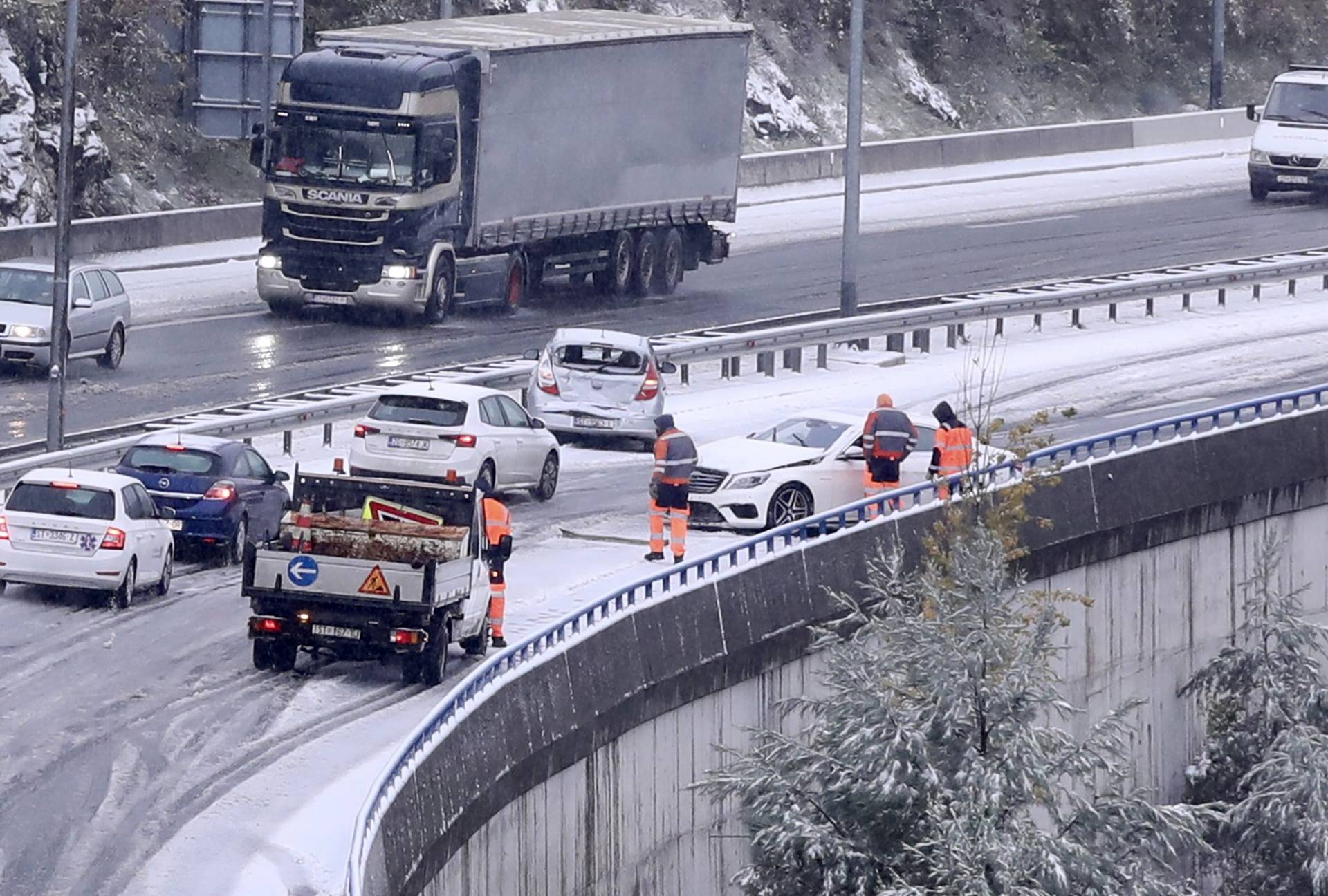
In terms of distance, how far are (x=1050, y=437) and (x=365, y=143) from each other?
10839mm

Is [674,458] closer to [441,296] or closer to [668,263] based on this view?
[441,296]

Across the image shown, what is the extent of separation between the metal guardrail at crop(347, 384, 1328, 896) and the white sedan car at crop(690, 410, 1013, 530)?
90cm

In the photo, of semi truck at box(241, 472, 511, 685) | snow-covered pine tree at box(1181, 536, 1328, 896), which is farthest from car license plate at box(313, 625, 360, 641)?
snow-covered pine tree at box(1181, 536, 1328, 896)

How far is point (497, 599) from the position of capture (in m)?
21.2

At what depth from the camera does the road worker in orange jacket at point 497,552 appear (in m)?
20.8

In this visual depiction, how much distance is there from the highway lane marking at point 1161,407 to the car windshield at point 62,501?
1552 cm

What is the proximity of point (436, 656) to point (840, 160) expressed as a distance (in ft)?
113

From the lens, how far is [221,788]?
17562 millimetres

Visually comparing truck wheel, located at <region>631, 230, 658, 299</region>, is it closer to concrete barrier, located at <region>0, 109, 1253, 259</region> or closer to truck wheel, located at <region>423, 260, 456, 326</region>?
truck wheel, located at <region>423, 260, 456, 326</region>

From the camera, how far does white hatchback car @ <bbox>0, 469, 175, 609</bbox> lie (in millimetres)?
21812

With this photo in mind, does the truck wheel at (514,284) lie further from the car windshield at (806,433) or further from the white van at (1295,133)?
the white van at (1295,133)

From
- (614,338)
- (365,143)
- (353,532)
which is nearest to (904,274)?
(365,143)

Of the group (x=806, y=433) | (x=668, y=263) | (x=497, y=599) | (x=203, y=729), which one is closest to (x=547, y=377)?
(x=806, y=433)

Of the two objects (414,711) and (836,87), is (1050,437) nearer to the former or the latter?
(414,711)
